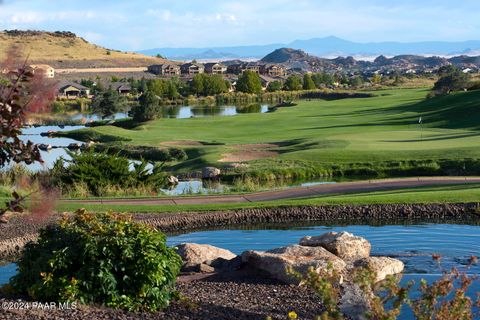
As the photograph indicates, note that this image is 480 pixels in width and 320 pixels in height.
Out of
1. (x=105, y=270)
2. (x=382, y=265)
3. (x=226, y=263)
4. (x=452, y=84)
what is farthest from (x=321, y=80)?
(x=105, y=270)

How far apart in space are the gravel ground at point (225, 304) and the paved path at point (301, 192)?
1090cm

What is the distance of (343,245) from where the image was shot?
51.5 ft

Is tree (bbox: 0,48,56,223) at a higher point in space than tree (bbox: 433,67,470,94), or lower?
higher

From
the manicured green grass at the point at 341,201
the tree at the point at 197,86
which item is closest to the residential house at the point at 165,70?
the tree at the point at 197,86

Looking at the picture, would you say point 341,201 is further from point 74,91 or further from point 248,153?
point 74,91

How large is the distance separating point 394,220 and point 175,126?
1845 inches

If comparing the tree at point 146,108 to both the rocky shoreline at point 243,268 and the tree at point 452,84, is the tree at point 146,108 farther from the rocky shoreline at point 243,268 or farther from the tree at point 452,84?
the rocky shoreline at point 243,268

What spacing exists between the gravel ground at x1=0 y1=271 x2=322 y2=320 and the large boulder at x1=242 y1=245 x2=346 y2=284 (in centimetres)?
21

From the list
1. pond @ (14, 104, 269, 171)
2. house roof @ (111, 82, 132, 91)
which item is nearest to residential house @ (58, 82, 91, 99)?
house roof @ (111, 82, 132, 91)

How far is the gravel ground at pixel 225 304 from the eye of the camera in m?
10.2

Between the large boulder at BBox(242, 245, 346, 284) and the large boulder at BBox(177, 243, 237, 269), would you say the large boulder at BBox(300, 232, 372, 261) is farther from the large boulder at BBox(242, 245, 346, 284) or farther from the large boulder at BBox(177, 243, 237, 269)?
the large boulder at BBox(177, 243, 237, 269)

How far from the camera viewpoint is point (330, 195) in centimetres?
2670

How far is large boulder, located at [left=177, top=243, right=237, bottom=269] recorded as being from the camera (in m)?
15.4

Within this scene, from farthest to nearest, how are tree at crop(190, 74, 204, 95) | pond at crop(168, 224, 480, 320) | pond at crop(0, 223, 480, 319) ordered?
1. tree at crop(190, 74, 204, 95)
2. pond at crop(168, 224, 480, 320)
3. pond at crop(0, 223, 480, 319)
